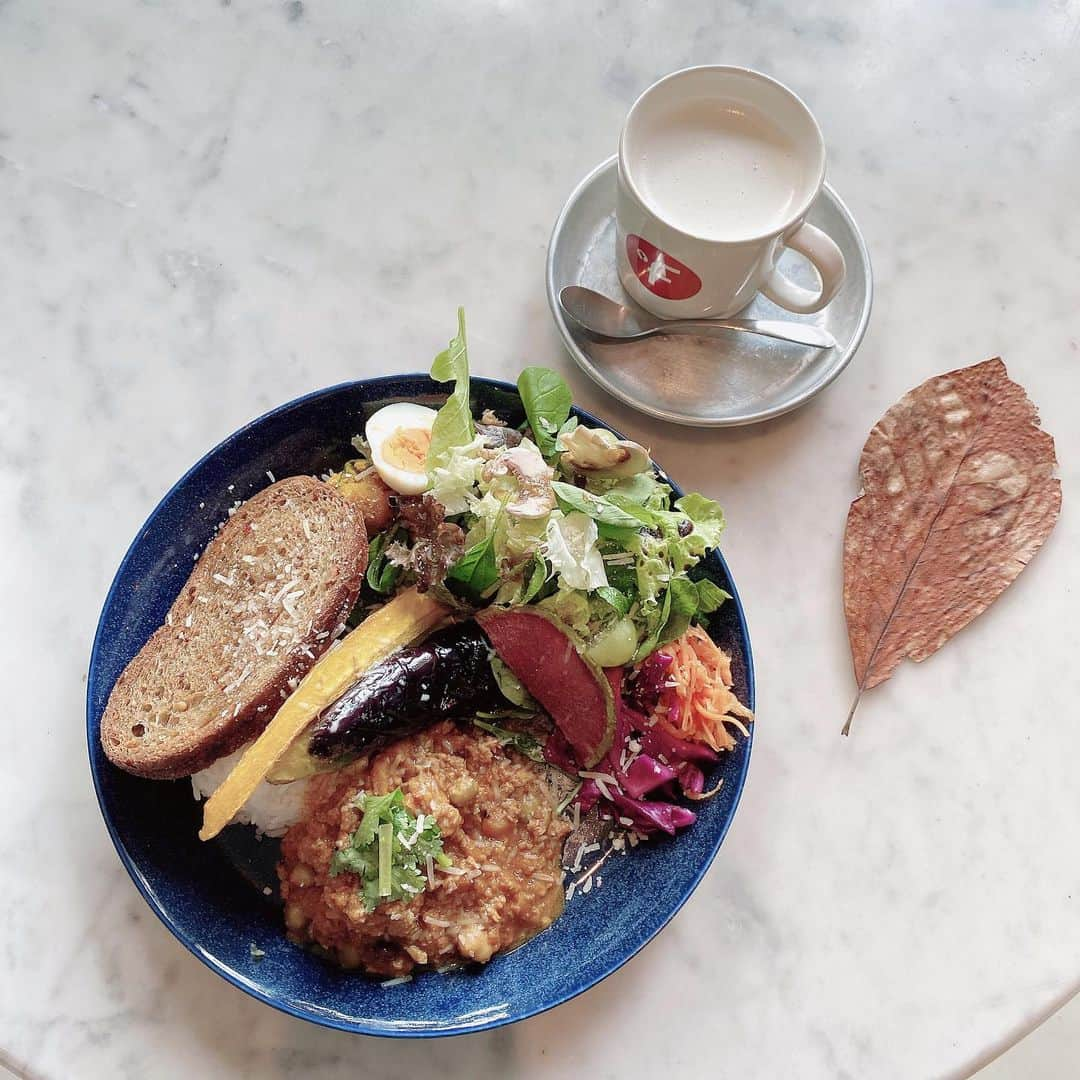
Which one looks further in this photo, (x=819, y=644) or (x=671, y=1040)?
(x=819, y=644)

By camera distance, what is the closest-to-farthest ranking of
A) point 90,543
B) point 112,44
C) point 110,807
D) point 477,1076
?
point 110,807 → point 477,1076 → point 90,543 → point 112,44

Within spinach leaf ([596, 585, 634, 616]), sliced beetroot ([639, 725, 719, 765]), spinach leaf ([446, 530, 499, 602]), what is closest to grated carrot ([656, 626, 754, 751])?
sliced beetroot ([639, 725, 719, 765])

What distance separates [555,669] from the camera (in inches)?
80.2

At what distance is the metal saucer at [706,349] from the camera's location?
2.33 metres

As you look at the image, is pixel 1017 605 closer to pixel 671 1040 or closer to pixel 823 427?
pixel 823 427

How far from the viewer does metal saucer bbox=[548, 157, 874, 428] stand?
91.8 inches

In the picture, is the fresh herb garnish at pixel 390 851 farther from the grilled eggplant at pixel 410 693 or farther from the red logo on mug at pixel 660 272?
the red logo on mug at pixel 660 272

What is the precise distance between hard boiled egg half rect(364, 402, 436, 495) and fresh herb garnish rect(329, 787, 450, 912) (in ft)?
1.88

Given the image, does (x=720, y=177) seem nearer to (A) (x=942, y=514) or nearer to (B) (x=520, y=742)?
(A) (x=942, y=514)

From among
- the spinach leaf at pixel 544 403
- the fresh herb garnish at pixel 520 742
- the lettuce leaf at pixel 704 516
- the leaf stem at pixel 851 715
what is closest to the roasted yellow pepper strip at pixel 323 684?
the fresh herb garnish at pixel 520 742

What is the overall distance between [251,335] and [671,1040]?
5.52 feet

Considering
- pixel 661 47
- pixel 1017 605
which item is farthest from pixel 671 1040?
pixel 661 47

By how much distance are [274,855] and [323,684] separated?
421 millimetres

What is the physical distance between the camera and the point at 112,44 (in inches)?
99.2
